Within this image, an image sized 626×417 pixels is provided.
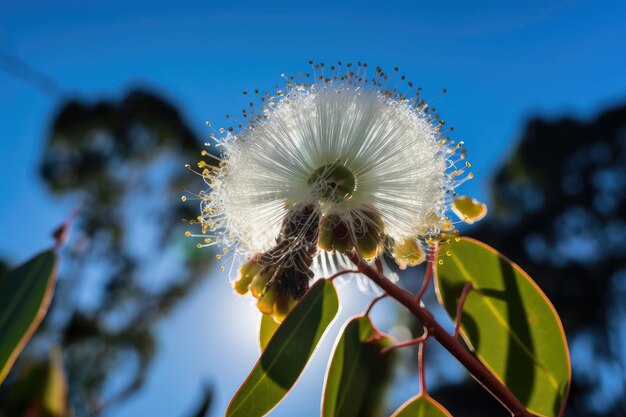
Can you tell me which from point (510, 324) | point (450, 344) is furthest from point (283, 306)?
point (510, 324)

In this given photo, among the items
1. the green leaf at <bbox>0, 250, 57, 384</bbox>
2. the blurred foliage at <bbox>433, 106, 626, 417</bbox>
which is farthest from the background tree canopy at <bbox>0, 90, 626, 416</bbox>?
the green leaf at <bbox>0, 250, 57, 384</bbox>

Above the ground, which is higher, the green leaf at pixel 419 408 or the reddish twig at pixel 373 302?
the reddish twig at pixel 373 302

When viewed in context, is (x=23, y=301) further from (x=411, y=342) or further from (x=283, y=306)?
(x=411, y=342)

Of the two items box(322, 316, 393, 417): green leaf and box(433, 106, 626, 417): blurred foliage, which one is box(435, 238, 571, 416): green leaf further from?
box(433, 106, 626, 417): blurred foliage

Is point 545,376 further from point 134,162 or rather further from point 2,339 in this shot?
point 134,162

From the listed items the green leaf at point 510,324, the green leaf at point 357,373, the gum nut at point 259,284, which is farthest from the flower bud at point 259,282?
the green leaf at point 510,324

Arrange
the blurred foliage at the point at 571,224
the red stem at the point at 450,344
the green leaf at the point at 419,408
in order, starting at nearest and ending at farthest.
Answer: the red stem at the point at 450,344, the green leaf at the point at 419,408, the blurred foliage at the point at 571,224

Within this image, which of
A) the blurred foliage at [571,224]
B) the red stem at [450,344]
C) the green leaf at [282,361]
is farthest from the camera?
the blurred foliage at [571,224]

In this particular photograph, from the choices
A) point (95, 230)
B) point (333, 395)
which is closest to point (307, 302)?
point (333, 395)

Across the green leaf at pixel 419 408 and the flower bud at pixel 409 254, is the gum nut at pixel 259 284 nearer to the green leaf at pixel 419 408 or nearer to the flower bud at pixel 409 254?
the flower bud at pixel 409 254
